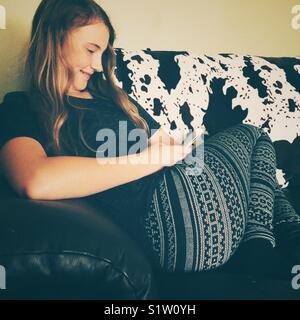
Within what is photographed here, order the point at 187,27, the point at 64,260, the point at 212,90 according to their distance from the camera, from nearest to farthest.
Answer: the point at 64,260
the point at 212,90
the point at 187,27

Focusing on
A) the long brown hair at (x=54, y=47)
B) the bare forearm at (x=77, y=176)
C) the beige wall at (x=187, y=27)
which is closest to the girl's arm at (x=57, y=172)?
the bare forearm at (x=77, y=176)

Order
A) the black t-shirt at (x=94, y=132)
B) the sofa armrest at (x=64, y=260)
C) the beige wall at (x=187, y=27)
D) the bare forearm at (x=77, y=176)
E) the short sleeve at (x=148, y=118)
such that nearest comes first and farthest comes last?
1. the sofa armrest at (x=64, y=260)
2. the bare forearm at (x=77, y=176)
3. the black t-shirt at (x=94, y=132)
4. the short sleeve at (x=148, y=118)
5. the beige wall at (x=187, y=27)

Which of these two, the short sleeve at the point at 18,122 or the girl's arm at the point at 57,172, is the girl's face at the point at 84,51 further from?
the girl's arm at the point at 57,172

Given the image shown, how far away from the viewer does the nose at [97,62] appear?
105 cm

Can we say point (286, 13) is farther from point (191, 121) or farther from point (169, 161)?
point (169, 161)

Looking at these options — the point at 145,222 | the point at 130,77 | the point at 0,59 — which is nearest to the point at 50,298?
the point at 145,222

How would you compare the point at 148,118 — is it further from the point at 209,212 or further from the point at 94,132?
the point at 209,212

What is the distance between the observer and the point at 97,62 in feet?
3.47

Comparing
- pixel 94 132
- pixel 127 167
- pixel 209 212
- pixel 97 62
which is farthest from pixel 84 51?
pixel 209 212

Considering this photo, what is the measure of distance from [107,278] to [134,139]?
1.58ft

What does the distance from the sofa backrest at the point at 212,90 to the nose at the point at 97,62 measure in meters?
0.09

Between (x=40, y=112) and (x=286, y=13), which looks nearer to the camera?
(x=40, y=112)

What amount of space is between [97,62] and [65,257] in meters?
0.66

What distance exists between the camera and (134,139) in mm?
986
